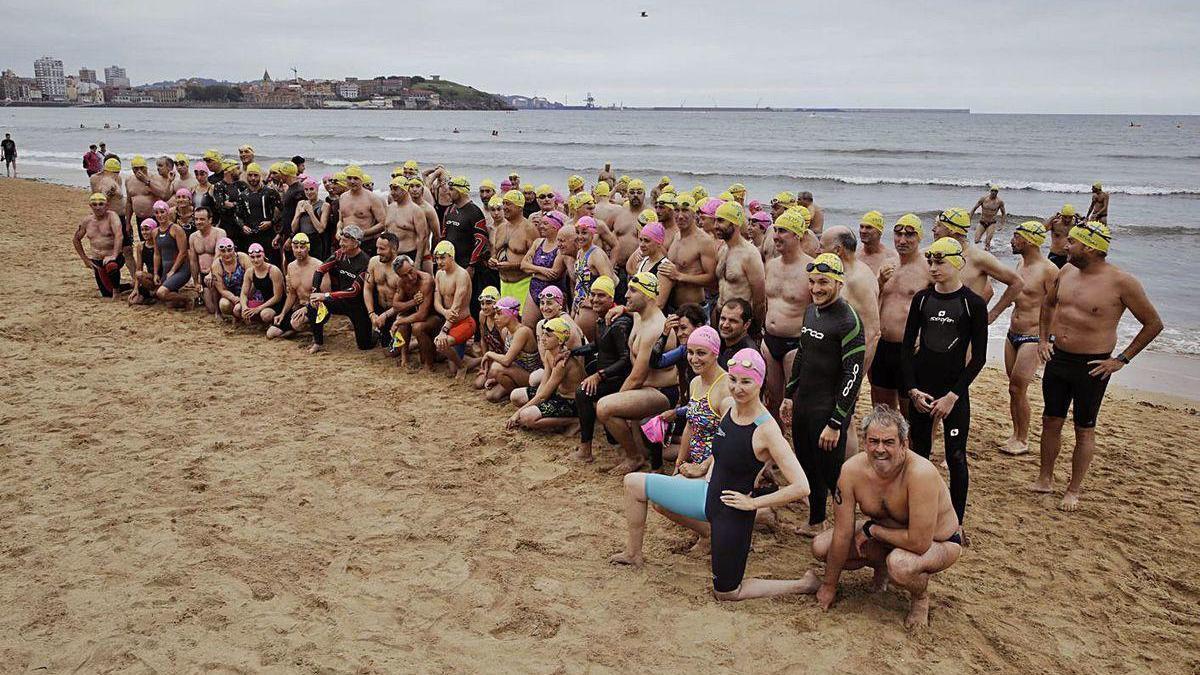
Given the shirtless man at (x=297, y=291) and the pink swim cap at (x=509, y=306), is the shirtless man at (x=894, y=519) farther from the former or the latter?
the shirtless man at (x=297, y=291)

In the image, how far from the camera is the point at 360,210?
31.4 ft

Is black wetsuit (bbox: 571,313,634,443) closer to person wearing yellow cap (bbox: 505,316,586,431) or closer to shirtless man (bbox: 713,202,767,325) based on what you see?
person wearing yellow cap (bbox: 505,316,586,431)

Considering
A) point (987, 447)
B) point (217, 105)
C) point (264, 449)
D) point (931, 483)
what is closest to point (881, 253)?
point (987, 447)

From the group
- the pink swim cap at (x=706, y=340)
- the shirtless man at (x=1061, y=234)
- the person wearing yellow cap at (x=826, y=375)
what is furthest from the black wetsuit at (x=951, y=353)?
the shirtless man at (x=1061, y=234)

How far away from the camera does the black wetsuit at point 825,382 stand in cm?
462

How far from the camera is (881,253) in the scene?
638 cm

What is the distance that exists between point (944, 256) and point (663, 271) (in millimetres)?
2277

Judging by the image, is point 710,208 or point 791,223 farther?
point 710,208

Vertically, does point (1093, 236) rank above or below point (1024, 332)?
above

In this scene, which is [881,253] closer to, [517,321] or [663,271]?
[663,271]

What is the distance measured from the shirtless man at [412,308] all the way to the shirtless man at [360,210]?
1.44 meters

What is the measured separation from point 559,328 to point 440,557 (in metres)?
2.20

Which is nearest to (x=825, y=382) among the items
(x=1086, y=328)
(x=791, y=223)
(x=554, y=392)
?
(x=791, y=223)

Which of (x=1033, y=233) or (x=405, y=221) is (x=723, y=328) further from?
(x=405, y=221)
